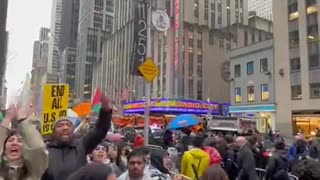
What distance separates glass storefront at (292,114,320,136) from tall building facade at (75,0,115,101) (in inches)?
3727

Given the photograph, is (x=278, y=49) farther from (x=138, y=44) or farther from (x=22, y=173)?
(x=22, y=173)

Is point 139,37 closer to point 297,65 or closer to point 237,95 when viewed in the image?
point 297,65

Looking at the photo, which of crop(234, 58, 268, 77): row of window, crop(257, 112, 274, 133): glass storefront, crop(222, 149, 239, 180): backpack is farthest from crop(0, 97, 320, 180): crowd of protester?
crop(234, 58, 268, 77): row of window

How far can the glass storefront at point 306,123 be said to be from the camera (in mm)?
38469

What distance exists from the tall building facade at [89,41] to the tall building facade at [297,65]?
92341mm

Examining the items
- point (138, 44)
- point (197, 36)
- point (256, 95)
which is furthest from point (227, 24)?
point (138, 44)

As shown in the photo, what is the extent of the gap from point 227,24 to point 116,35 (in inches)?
1365

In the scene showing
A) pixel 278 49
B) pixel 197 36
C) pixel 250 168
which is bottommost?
pixel 250 168

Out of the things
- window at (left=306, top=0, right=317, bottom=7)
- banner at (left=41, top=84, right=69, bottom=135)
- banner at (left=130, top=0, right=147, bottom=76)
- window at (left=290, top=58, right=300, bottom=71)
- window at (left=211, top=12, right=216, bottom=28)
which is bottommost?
banner at (left=41, top=84, right=69, bottom=135)

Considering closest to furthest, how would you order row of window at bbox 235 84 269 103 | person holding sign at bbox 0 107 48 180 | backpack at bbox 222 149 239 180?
person holding sign at bbox 0 107 48 180 < backpack at bbox 222 149 239 180 < row of window at bbox 235 84 269 103

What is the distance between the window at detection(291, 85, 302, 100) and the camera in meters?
40.7

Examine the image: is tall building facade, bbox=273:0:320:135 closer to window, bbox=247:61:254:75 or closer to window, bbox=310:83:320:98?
window, bbox=310:83:320:98

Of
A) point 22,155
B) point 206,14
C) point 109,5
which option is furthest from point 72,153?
point 109,5

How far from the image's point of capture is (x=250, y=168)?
28.2ft
